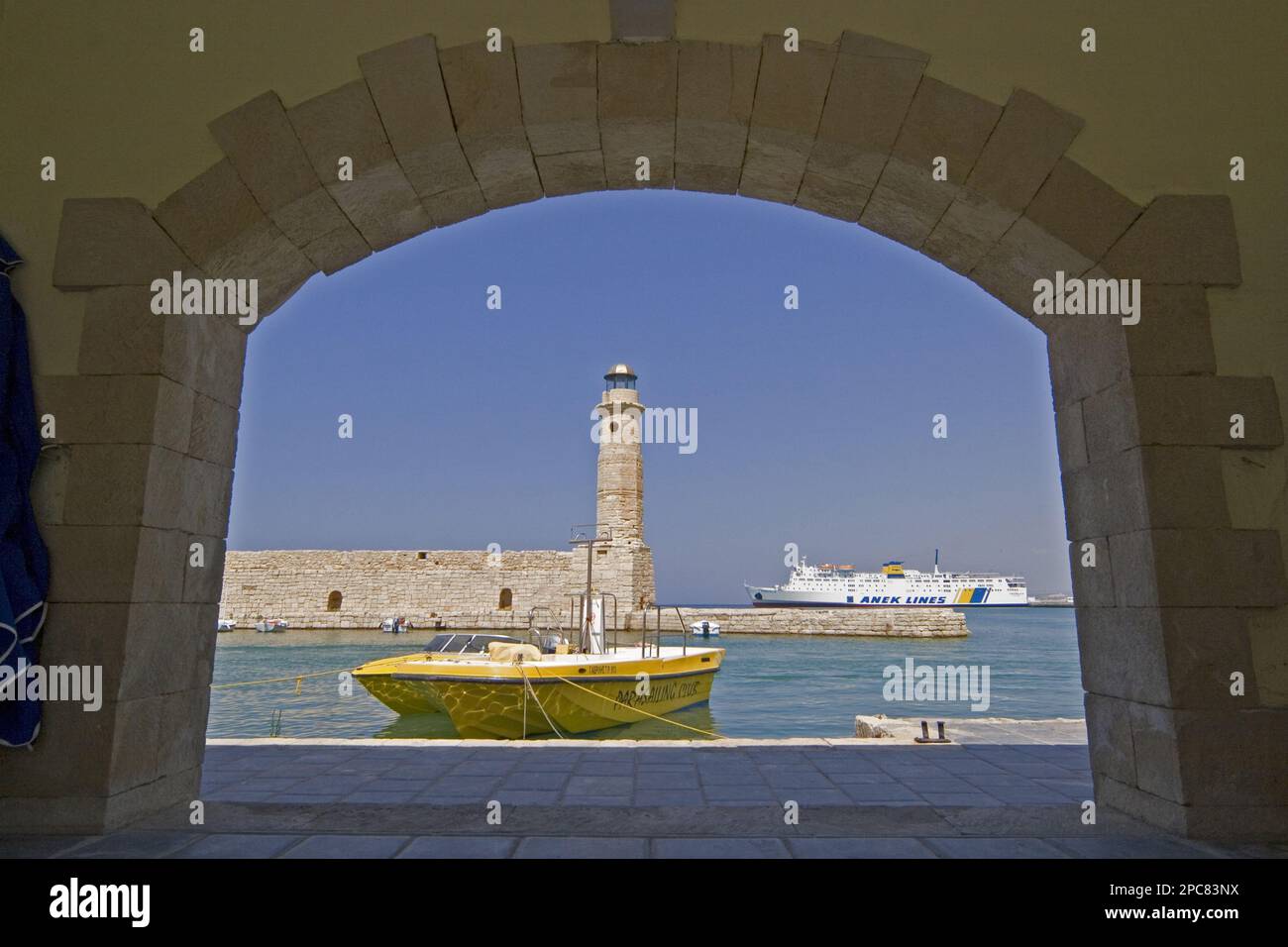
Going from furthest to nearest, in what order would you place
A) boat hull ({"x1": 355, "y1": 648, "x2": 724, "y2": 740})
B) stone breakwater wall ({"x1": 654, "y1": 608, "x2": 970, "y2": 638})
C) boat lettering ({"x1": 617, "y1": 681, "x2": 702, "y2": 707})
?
stone breakwater wall ({"x1": 654, "y1": 608, "x2": 970, "y2": 638}) → boat lettering ({"x1": 617, "y1": 681, "x2": 702, "y2": 707}) → boat hull ({"x1": 355, "y1": 648, "x2": 724, "y2": 740})

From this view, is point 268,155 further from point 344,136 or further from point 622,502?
point 622,502

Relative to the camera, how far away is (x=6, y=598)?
8.35ft

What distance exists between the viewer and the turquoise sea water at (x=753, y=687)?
12.2m

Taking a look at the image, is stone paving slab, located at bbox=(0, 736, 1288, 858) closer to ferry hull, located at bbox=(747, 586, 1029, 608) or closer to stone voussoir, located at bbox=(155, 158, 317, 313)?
stone voussoir, located at bbox=(155, 158, 317, 313)

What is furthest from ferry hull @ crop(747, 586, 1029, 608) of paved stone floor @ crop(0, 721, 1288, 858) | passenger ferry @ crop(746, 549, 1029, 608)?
paved stone floor @ crop(0, 721, 1288, 858)

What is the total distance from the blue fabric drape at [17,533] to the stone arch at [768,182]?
72 millimetres

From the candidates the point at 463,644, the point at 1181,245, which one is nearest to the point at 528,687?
the point at 463,644

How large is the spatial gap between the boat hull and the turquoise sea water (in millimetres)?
568

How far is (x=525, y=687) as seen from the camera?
8977mm

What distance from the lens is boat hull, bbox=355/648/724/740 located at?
9.80 m

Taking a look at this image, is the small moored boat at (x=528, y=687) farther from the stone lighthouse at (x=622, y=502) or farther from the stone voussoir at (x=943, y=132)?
the stone lighthouse at (x=622, y=502)
